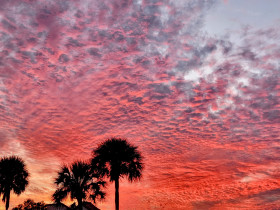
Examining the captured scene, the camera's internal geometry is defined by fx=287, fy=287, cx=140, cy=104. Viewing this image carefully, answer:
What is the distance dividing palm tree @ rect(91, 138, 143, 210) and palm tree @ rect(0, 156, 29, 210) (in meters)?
18.8

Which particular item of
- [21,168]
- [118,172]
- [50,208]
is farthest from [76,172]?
[50,208]

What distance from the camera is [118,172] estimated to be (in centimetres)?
3525

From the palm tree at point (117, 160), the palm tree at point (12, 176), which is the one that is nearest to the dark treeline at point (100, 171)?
the palm tree at point (117, 160)

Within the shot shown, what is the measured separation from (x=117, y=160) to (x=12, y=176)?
2237cm

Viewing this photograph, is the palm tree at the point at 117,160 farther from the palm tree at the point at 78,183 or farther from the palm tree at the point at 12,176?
the palm tree at the point at 12,176

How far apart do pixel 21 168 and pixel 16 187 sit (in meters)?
3.15

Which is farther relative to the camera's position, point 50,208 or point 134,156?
point 50,208

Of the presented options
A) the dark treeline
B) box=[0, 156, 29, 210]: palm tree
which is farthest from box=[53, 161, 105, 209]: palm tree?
box=[0, 156, 29, 210]: palm tree

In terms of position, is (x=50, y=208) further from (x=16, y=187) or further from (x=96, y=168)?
(x=96, y=168)

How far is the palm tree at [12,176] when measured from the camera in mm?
46719

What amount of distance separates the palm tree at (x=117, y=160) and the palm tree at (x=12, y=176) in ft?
61.7

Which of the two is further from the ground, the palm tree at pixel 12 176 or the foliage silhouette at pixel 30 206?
the palm tree at pixel 12 176

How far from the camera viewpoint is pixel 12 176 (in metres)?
47.5

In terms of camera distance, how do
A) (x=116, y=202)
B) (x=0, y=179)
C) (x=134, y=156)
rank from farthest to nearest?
(x=0, y=179), (x=134, y=156), (x=116, y=202)
